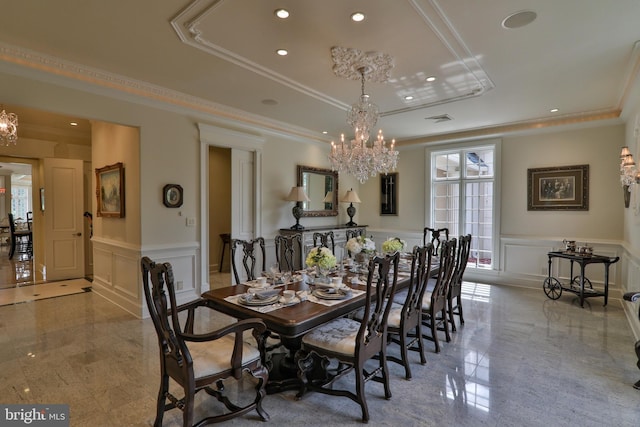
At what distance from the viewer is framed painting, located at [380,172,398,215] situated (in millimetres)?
7212

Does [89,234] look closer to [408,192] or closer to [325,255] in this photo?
[325,255]

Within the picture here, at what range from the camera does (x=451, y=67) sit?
3375 mm

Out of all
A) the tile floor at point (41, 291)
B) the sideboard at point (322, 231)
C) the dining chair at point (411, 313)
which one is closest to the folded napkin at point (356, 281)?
the dining chair at point (411, 313)

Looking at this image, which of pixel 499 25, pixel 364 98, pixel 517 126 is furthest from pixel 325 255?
pixel 517 126

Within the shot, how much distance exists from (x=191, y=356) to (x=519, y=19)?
337cm

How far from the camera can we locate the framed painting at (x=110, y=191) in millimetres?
4414

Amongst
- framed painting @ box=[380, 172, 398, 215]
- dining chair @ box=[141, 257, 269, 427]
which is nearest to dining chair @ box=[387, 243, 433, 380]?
dining chair @ box=[141, 257, 269, 427]

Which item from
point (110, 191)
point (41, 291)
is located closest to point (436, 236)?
point (110, 191)

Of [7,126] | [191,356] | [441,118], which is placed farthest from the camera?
[441,118]

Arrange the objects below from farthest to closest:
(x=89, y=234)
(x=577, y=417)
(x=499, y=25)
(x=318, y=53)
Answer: (x=89, y=234) → (x=318, y=53) → (x=499, y=25) → (x=577, y=417)

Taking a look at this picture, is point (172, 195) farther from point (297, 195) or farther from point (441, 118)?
point (441, 118)

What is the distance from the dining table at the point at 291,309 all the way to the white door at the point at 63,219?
18.0ft

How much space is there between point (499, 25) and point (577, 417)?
294 cm

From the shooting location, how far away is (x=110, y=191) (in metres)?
4.70
